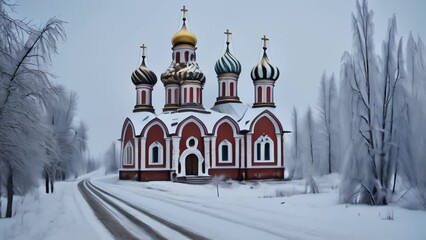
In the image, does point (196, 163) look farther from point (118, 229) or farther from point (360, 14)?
point (118, 229)

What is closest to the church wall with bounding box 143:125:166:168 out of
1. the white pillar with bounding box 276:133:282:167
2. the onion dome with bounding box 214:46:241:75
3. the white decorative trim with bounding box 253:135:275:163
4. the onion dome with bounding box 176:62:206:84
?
the onion dome with bounding box 176:62:206:84

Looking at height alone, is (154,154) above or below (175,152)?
below

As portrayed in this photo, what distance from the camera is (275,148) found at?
3634 centimetres

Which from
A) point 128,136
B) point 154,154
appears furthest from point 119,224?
point 128,136

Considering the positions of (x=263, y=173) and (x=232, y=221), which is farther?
(x=263, y=173)

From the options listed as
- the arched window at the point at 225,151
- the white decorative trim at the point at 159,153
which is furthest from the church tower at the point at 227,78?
the white decorative trim at the point at 159,153

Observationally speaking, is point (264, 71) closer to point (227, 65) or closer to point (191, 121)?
point (227, 65)

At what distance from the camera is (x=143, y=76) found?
131 ft

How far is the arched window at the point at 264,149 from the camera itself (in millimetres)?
35750

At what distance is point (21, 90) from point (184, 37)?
30.3 metres

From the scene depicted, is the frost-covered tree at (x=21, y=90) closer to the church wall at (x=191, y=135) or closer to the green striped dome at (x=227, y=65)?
the church wall at (x=191, y=135)

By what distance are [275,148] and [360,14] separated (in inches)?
845

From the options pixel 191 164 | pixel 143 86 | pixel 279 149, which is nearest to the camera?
pixel 191 164

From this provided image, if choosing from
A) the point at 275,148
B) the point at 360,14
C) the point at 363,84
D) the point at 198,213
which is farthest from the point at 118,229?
the point at 275,148
